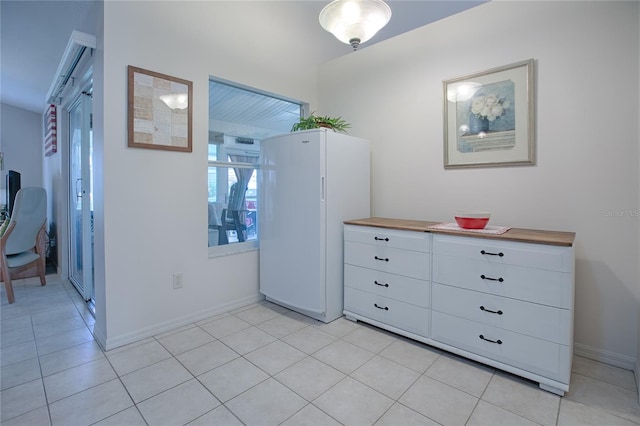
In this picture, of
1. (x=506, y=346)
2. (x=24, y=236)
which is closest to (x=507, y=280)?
(x=506, y=346)

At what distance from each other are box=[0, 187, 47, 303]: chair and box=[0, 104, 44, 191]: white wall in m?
2.60

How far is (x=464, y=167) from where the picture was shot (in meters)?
2.45

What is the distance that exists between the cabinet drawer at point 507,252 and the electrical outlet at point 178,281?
1988 mm

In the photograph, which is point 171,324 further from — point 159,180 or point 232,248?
point 159,180

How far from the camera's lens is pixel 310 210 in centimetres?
251

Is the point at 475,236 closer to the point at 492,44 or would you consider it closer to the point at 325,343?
the point at 325,343

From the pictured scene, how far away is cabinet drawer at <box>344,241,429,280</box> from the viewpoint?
2127mm

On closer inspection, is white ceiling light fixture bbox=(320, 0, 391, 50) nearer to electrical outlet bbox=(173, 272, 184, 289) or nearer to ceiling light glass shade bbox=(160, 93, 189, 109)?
ceiling light glass shade bbox=(160, 93, 189, 109)

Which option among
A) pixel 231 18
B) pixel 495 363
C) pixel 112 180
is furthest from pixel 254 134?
pixel 495 363

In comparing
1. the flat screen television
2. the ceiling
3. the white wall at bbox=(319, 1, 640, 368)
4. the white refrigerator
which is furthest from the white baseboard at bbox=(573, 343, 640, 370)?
the flat screen television

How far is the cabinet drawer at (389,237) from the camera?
2.12m

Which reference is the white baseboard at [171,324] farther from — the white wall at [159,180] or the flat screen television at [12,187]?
the flat screen television at [12,187]

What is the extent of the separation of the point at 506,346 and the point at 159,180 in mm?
2598

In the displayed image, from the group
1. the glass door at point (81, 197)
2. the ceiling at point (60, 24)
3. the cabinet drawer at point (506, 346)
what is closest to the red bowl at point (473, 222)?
the cabinet drawer at point (506, 346)
